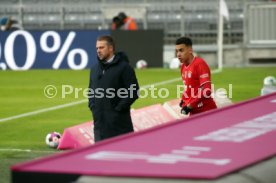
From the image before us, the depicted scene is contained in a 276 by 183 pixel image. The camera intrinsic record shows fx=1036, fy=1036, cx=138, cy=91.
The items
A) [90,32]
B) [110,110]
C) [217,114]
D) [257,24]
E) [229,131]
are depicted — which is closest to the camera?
[229,131]

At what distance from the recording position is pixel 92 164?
7.39 m

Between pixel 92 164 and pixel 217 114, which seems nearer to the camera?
pixel 92 164

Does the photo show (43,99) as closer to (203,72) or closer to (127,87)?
(203,72)

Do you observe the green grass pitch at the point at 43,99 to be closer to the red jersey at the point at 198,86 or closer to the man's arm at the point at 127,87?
the man's arm at the point at 127,87

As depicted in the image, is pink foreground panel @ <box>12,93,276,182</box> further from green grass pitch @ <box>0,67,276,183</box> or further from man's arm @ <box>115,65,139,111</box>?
green grass pitch @ <box>0,67,276,183</box>

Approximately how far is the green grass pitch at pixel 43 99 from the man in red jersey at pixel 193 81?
2.41 m

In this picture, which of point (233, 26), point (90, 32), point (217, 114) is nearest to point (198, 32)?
point (233, 26)

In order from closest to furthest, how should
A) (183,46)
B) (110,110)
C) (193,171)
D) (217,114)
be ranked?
(193,171) < (217,114) < (110,110) < (183,46)

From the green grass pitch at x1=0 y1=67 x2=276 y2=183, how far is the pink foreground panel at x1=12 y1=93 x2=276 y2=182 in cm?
333

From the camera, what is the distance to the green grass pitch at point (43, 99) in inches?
619

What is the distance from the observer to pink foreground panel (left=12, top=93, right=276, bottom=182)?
716 cm

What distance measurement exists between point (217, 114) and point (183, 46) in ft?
11.2

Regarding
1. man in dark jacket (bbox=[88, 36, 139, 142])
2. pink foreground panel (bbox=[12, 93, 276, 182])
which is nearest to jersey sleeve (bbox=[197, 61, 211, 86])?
man in dark jacket (bbox=[88, 36, 139, 142])

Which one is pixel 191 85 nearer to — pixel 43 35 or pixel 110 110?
pixel 110 110
